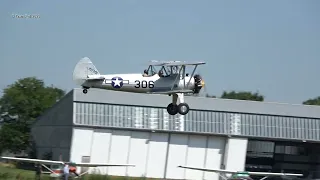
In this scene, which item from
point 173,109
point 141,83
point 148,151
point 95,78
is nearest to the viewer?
point 95,78

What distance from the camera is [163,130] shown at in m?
67.3

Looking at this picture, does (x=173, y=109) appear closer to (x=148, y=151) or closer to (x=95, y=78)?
(x=95, y=78)

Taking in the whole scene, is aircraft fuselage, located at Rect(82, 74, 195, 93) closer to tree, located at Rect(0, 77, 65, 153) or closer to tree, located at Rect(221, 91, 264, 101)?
tree, located at Rect(0, 77, 65, 153)

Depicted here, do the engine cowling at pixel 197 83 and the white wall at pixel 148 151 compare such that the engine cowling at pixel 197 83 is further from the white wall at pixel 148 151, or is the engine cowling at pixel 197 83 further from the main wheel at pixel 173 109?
the white wall at pixel 148 151

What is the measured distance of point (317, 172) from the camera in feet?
250

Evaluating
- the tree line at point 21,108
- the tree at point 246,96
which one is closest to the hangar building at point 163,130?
the tree line at point 21,108

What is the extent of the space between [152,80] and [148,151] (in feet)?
88.1

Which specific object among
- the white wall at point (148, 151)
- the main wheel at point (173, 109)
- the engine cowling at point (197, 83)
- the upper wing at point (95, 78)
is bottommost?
the white wall at point (148, 151)

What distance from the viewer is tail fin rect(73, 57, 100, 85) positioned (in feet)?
131

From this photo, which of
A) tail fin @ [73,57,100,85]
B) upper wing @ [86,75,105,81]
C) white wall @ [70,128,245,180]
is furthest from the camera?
white wall @ [70,128,245,180]

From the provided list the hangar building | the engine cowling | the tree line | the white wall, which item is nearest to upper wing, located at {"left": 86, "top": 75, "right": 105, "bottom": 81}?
the engine cowling

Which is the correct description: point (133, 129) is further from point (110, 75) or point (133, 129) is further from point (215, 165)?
point (110, 75)

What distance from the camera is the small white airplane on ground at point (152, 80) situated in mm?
39844

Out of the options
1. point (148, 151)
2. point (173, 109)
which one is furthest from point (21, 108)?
point (173, 109)
